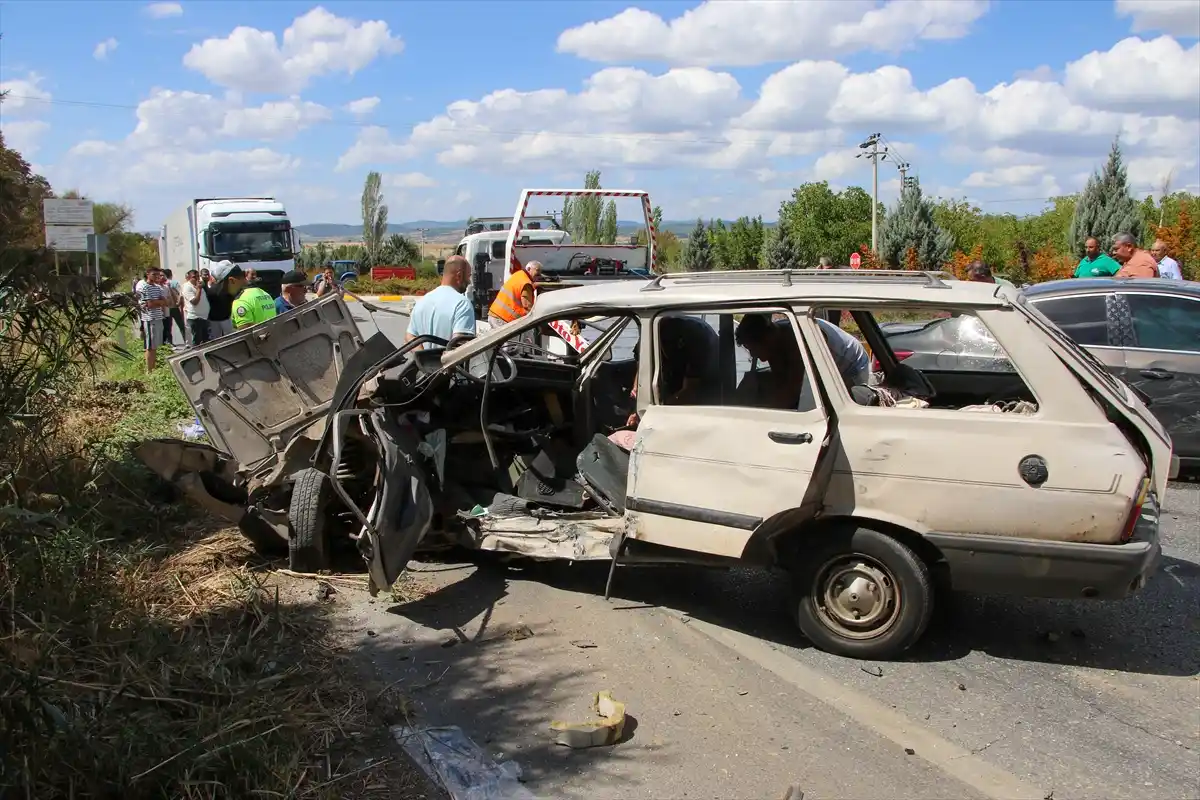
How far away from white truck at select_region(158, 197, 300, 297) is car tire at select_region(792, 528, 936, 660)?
24.1 m

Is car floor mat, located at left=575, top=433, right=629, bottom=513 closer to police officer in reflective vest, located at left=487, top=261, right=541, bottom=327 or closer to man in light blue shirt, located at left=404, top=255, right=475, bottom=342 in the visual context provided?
man in light blue shirt, located at left=404, top=255, right=475, bottom=342

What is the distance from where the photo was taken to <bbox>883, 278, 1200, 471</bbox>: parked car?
7332mm

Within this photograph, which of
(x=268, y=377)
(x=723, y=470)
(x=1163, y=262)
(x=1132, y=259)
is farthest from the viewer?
(x=1163, y=262)

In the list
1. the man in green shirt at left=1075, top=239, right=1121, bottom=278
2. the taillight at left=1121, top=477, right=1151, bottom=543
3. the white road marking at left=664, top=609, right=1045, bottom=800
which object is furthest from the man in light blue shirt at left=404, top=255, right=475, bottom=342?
the man in green shirt at left=1075, top=239, right=1121, bottom=278

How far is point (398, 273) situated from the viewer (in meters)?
50.9

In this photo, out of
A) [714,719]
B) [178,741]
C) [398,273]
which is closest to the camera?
[178,741]

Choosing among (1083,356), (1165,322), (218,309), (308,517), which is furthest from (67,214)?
(1165,322)

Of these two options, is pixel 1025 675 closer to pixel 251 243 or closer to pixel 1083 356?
pixel 1083 356

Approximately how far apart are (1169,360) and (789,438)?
15.7ft

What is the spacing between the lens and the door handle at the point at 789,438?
165 inches

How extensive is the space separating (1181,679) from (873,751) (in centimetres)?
166

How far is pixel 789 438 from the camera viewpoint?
4227 mm

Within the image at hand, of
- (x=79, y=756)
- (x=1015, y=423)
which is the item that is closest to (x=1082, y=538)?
(x=1015, y=423)

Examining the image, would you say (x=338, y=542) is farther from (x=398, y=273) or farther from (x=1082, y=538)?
(x=398, y=273)
